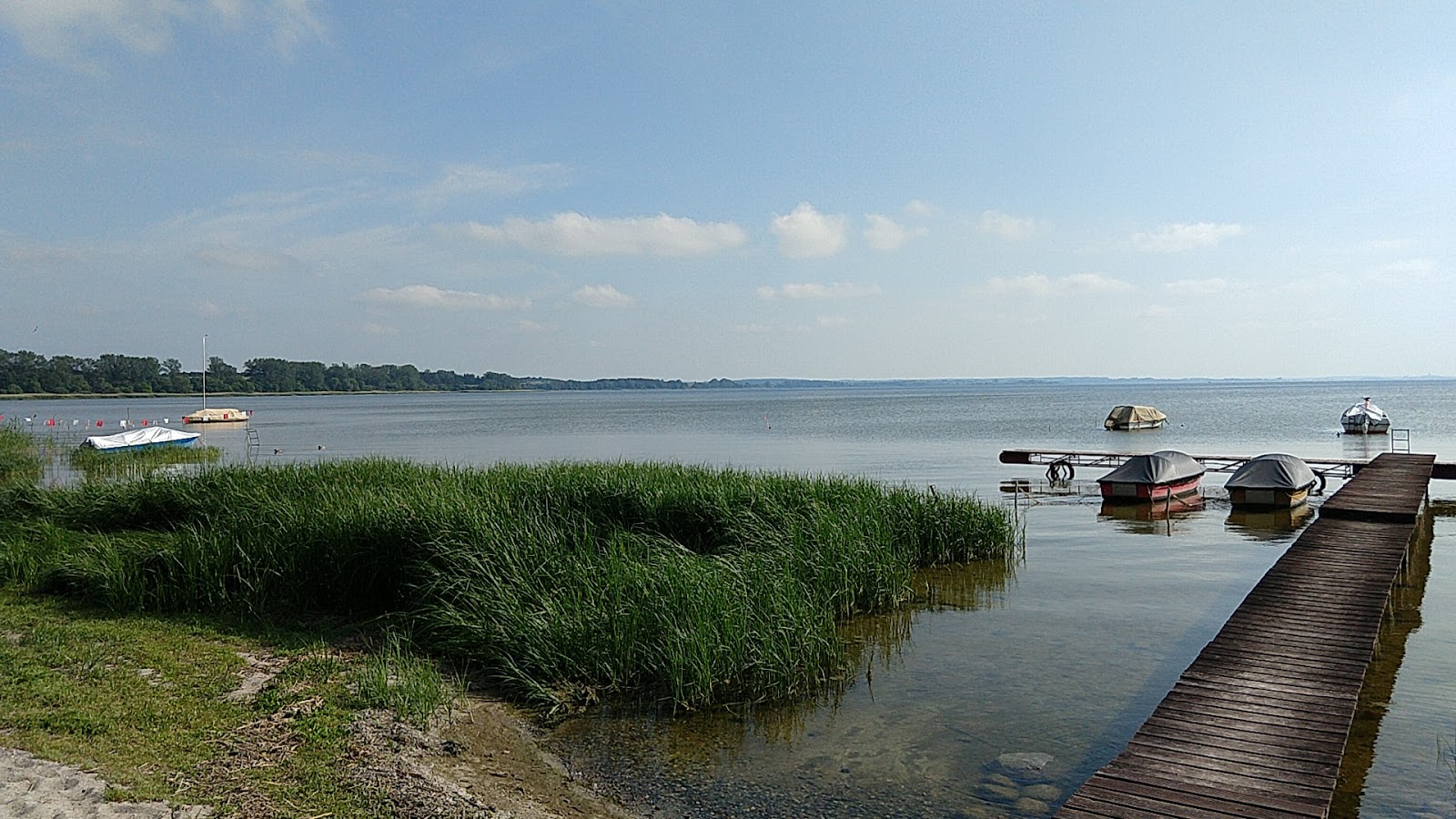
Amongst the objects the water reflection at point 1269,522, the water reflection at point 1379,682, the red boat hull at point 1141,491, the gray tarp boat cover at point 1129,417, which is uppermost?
the gray tarp boat cover at point 1129,417

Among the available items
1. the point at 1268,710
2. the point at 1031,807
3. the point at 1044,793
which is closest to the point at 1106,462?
the point at 1268,710

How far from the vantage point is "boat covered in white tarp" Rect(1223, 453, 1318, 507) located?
23.8m

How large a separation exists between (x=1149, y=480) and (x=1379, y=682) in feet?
50.5

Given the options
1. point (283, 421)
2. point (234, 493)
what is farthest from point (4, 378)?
point (234, 493)

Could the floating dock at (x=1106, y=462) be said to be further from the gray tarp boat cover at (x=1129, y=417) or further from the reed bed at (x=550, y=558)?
the gray tarp boat cover at (x=1129, y=417)

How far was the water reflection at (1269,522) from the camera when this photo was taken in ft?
67.5

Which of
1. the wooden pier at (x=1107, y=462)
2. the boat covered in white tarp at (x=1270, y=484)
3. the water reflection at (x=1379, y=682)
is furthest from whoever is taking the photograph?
the wooden pier at (x=1107, y=462)

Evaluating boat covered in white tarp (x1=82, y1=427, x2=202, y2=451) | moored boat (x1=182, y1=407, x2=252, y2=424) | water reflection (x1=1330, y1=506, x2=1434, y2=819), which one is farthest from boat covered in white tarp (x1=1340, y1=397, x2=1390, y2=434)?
moored boat (x1=182, y1=407, x2=252, y2=424)

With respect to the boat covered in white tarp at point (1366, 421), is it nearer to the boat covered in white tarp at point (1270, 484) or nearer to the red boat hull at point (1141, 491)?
the boat covered in white tarp at point (1270, 484)

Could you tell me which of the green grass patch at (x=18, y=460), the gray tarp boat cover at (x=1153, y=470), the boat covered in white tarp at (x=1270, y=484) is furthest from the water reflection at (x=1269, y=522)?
the green grass patch at (x=18, y=460)

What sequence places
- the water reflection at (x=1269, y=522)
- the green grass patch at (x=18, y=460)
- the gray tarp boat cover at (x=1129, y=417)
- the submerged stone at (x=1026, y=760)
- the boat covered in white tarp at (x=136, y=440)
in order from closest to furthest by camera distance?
the submerged stone at (x=1026, y=760)
the water reflection at (x=1269, y=522)
the green grass patch at (x=18, y=460)
the boat covered in white tarp at (x=136, y=440)
the gray tarp boat cover at (x=1129, y=417)

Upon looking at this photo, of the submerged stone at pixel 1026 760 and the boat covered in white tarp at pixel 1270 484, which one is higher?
the boat covered in white tarp at pixel 1270 484

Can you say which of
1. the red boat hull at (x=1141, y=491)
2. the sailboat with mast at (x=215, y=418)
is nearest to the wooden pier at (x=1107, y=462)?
the red boat hull at (x=1141, y=491)

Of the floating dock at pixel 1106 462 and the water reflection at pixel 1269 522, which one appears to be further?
the floating dock at pixel 1106 462
